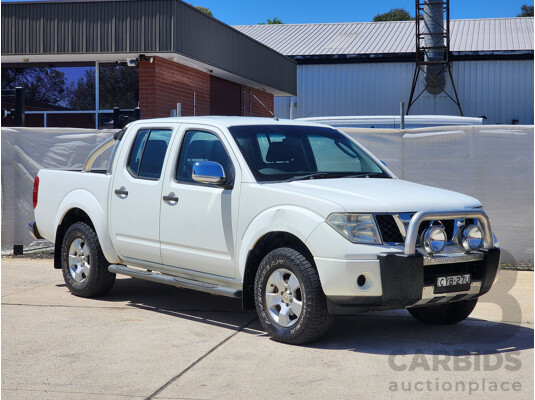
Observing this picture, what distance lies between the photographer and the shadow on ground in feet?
21.4

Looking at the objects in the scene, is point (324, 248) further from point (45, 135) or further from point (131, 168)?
point (45, 135)

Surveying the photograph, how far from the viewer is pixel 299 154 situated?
7.50 m

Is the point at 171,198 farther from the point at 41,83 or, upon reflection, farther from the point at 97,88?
the point at 41,83

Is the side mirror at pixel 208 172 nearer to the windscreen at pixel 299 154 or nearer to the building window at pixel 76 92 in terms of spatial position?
the windscreen at pixel 299 154

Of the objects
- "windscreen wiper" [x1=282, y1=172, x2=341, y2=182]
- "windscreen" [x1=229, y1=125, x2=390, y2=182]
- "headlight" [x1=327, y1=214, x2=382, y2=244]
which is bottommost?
"headlight" [x1=327, y1=214, x2=382, y2=244]

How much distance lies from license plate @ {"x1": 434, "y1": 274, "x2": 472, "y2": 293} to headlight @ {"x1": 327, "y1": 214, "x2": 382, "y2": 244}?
62 cm

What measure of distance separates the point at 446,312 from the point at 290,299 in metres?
1.68

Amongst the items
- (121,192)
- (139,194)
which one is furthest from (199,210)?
(121,192)

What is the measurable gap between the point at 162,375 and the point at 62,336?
1.55m

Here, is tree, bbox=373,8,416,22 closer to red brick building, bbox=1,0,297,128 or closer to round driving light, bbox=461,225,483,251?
red brick building, bbox=1,0,297,128

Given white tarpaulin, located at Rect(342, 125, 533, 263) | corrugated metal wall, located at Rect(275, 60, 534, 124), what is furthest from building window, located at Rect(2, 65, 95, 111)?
corrugated metal wall, located at Rect(275, 60, 534, 124)

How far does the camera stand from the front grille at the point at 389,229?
20.5 ft

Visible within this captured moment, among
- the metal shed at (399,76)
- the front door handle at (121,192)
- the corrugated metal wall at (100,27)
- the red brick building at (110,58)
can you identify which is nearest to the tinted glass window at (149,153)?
the front door handle at (121,192)

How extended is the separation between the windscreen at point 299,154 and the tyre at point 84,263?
85.5 inches
